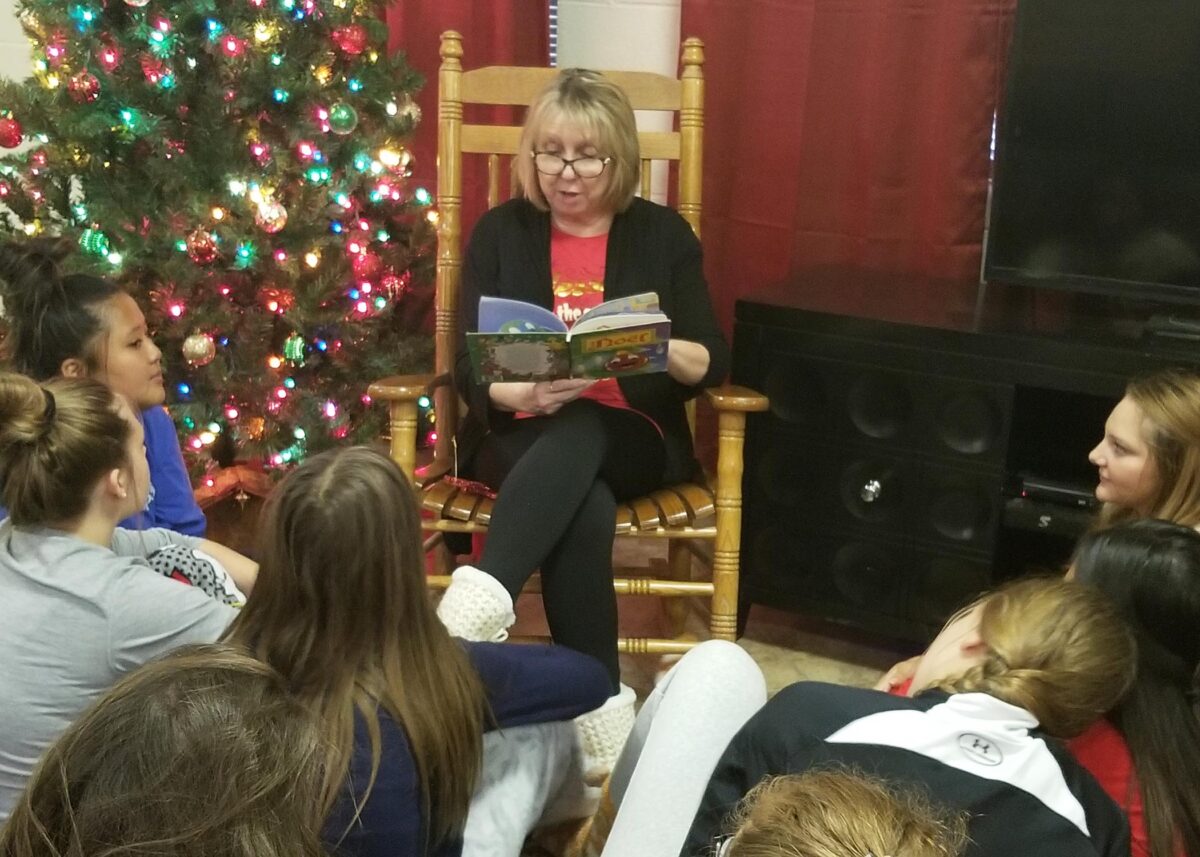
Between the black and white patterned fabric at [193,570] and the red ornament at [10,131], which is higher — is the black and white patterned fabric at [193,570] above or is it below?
below

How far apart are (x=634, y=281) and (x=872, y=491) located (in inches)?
21.8

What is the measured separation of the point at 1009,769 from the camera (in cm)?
101

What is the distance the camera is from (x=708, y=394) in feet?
6.92

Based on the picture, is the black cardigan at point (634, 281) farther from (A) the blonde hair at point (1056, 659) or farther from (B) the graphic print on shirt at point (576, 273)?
(A) the blonde hair at point (1056, 659)

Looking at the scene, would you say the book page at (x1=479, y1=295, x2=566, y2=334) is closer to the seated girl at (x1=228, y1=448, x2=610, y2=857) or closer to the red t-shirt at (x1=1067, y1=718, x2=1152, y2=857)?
the seated girl at (x1=228, y1=448, x2=610, y2=857)

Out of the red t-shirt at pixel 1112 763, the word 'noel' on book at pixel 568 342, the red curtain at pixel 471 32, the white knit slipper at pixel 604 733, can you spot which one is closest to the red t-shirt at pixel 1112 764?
the red t-shirt at pixel 1112 763

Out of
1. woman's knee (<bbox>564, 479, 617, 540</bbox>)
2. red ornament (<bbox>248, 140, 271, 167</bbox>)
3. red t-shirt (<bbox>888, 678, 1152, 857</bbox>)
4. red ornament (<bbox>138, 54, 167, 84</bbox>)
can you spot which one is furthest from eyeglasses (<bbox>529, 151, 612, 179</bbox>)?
red t-shirt (<bbox>888, 678, 1152, 857</bbox>)

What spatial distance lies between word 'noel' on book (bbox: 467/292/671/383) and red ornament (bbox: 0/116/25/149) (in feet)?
3.61

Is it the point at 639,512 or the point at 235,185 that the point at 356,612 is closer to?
the point at 639,512

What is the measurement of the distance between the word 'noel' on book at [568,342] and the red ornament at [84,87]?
976 millimetres

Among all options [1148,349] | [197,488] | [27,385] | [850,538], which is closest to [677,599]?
[850,538]

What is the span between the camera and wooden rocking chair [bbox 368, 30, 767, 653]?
2055 mm

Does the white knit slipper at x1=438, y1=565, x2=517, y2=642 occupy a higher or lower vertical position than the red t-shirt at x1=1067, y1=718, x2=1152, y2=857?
lower

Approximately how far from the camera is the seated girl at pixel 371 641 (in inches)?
45.9
